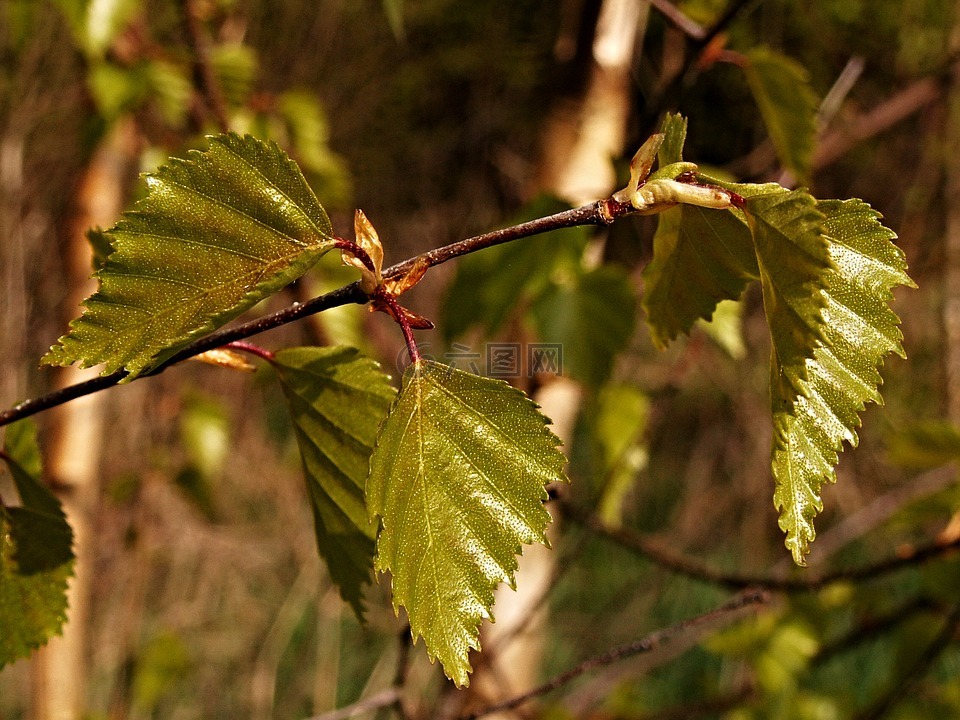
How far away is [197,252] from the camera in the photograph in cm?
26

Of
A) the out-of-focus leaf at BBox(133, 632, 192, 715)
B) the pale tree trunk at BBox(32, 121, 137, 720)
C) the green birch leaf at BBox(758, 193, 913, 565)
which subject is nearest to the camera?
the green birch leaf at BBox(758, 193, 913, 565)

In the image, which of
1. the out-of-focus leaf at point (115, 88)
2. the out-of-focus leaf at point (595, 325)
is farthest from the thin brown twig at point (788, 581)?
the out-of-focus leaf at point (115, 88)

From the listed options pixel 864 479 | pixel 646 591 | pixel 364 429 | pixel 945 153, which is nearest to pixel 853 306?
pixel 364 429

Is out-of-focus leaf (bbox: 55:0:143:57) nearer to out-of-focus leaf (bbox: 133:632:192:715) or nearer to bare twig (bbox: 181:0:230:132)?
bare twig (bbox: 181:0:230:132)

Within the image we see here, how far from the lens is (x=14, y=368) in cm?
136

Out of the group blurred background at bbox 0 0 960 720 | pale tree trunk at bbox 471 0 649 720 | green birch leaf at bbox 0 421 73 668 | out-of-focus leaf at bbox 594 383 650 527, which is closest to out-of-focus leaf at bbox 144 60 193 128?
blurred background at bbox 0 0 960 720

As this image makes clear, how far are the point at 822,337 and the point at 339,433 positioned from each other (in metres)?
0.17

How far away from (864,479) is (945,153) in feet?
3.30

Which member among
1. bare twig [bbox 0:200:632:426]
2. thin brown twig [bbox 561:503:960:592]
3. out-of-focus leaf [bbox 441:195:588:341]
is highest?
out-of-focus leaf [bbox 441:195:588:341]

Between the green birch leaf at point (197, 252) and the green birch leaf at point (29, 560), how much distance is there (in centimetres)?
12

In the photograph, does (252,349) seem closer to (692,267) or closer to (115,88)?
(692,267)

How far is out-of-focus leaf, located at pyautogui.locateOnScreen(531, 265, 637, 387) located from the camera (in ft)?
2.05

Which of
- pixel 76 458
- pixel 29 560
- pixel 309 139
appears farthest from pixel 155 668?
pixel 29 560

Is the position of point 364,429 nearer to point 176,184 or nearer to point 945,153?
point 176,184
